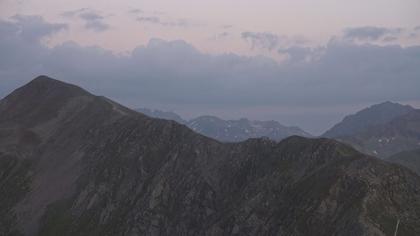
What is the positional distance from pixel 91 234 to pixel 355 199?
3051 inches

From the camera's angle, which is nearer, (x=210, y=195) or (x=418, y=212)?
(x=418, y=212)

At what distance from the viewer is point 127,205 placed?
165 m

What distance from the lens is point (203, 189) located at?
499 ft

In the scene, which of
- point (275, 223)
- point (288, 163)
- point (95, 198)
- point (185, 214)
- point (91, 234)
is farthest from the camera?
point (95, 198)

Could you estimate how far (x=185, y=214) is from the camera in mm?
149625

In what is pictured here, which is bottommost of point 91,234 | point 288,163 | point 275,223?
point 91,234

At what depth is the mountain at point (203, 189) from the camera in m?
114

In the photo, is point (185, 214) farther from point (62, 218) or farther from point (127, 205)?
point (62, 218)

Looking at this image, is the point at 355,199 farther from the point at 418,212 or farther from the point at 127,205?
the point at 127,205

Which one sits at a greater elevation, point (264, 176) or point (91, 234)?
point (264, 176)

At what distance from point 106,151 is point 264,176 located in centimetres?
6556

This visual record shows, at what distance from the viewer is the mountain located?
11450cm

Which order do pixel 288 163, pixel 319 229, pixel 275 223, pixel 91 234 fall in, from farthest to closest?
pixel 91 234 → pixel 288 163 → pixel 275 223 → pixel 319 229

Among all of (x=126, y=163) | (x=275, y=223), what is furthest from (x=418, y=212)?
(x=126, y=163)
